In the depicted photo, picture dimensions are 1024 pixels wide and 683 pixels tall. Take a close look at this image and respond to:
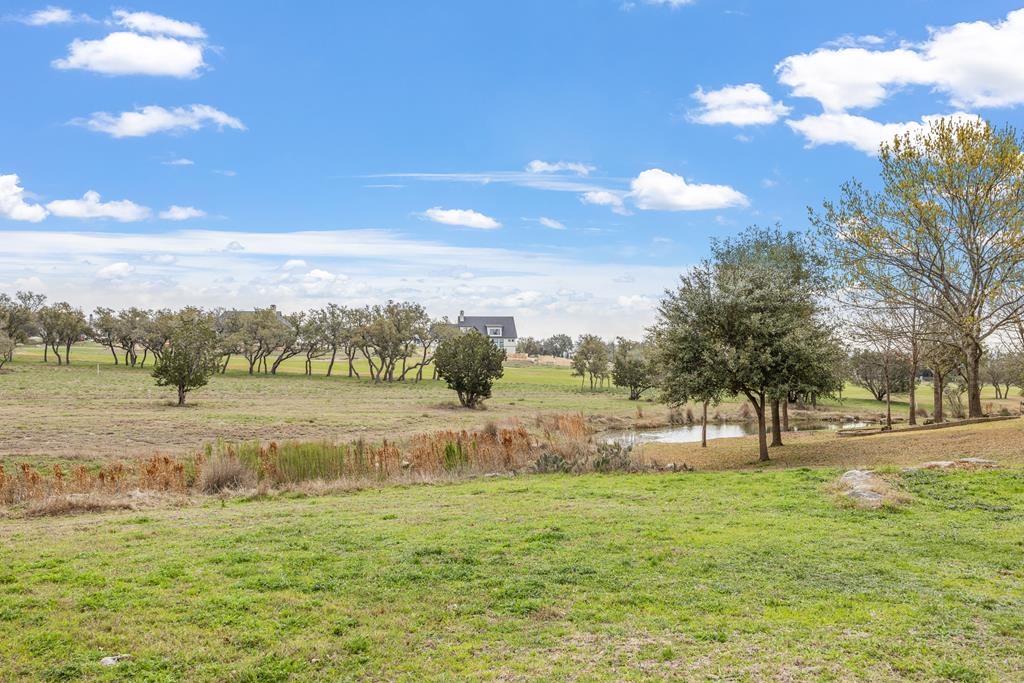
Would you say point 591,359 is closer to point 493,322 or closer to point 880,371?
point 880,371

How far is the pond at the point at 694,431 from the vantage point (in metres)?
35.1

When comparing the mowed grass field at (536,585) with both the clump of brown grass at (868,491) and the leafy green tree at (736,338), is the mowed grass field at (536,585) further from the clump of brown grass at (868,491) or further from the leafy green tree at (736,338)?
the leafy green tree at (736,338)

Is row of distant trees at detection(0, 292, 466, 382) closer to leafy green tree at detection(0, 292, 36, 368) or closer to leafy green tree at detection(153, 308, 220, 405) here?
leafy green tree at detection(0, 292, 36, 368)

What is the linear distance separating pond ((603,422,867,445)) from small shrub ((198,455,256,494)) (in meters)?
19.4

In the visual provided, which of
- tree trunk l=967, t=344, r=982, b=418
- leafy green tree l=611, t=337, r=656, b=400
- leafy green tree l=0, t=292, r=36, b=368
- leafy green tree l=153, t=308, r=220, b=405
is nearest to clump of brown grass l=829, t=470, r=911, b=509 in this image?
tree trunk l=967, t=344, r=982, b=418

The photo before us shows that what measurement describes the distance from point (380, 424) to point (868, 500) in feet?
83.3

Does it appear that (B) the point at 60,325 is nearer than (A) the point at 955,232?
No

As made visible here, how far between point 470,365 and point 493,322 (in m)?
111

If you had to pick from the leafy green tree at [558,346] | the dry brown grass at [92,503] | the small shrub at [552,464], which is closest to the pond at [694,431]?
the small shrub at [552,464]

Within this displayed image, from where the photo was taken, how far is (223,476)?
17219 mm

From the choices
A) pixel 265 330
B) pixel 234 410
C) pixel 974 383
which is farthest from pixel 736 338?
pixel 265 330

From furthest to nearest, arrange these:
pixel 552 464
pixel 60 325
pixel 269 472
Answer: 1. pixel 60 325
2. pixel 552 464
3. pixel 269 472

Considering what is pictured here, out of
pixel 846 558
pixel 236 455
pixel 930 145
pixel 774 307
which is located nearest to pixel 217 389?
pixel 236 455

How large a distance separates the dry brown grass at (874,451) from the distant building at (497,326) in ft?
Answer: 413
